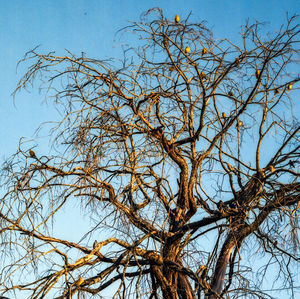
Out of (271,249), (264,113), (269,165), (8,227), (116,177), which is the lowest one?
(8,227)

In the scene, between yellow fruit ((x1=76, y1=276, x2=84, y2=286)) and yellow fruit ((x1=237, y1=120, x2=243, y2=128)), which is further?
yellow fruit ((x1=237, y1=120, x2=243, y2=128))

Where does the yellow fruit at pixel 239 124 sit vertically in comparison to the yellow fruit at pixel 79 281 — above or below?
above

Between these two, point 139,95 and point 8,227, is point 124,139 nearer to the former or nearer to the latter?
point 139,95

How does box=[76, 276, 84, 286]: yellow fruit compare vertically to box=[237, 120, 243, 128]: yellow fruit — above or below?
below

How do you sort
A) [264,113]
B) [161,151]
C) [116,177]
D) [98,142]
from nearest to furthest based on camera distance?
[98,142] < [161,151] < [116,177] < [264,113]

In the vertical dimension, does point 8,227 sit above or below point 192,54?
below

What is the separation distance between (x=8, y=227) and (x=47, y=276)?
510 millimetres

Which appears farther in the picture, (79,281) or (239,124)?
(239,124)

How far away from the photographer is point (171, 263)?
4.15 metres

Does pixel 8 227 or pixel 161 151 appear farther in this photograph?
pixel 161 151

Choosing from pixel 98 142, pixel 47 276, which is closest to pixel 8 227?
pixel 47 276

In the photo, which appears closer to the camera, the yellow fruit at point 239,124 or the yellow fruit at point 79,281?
the yellow fruit at point 79,281

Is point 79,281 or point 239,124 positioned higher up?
point 239,124

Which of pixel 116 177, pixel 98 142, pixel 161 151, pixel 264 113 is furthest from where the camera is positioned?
pixel 264 113
